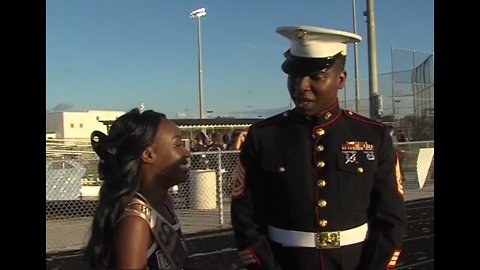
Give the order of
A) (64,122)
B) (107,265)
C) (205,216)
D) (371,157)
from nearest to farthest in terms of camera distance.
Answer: (107,265) < (371,157) < (205,216) < (64,122)

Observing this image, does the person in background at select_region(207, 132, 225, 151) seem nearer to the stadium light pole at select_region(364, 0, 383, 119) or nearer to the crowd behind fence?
the crowd behind fence

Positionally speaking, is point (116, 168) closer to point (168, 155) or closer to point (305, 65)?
point (168, 155)

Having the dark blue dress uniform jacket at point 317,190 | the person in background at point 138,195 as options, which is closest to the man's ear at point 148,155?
the person in background at point 138,195

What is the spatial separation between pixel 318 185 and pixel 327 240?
23 centimetres

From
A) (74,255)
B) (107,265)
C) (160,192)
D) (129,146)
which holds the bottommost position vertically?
(74,255)

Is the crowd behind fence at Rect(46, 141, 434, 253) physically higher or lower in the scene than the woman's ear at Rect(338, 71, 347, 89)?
lower

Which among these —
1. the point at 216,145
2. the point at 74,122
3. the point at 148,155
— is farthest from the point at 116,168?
the point at 74,122

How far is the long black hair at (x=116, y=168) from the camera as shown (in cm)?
198

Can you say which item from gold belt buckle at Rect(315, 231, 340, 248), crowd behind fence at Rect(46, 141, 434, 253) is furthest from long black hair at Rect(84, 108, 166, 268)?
crowd behind fence at Rect(46, 141, 434, 253)

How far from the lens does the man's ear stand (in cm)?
218
